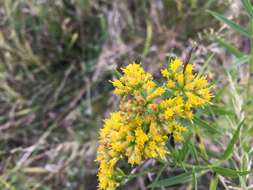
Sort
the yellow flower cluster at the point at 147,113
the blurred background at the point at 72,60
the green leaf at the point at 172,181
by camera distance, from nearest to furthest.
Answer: the yellow flower cluster at the point at 147,113, the green leaf at the point at 172,181, the blurred background at the point at 72,60

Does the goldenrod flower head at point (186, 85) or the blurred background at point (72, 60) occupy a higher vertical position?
the blurred background at point (72, 60)

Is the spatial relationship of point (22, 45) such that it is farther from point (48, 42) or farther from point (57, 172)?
point (57, 172)

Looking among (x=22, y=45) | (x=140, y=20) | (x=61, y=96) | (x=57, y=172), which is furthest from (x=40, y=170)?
(x=140, y=20)

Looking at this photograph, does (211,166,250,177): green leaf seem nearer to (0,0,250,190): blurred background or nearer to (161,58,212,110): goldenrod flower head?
Result: (161,58,212,110): goldenrod flower head

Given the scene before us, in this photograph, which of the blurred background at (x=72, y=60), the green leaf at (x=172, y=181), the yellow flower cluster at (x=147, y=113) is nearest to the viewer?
the yellow flower cluster at (x=147, y=113)

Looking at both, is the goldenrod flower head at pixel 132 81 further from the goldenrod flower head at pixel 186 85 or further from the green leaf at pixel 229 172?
the green leaf at pixel 229 172

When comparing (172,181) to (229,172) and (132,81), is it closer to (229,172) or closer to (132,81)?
(229,172)

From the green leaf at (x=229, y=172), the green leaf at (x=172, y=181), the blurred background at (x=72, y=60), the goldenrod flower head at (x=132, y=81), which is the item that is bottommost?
the green leaf at (x=229, y=172)

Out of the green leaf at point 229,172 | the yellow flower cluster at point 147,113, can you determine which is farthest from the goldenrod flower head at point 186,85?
the green leaf at point 229,172
